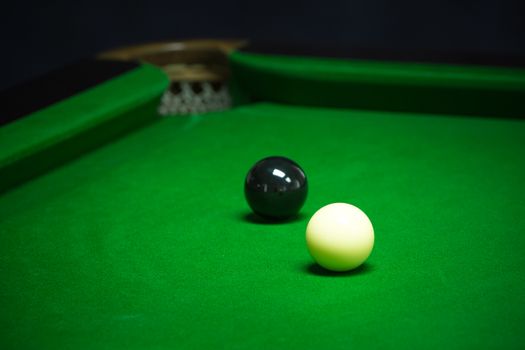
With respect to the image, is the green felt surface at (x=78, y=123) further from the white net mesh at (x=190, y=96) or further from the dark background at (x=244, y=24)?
the dark background at (x=244, y=24)

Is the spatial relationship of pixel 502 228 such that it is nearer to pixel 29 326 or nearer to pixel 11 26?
pixel 29 326

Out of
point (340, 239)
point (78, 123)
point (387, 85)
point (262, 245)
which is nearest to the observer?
point (340, 239)

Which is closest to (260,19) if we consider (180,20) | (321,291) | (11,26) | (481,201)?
(180,20)

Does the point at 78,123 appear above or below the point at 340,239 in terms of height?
above

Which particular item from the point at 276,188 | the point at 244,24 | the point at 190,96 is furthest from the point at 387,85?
the point at 244,24

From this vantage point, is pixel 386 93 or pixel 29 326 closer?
pixel 29 326

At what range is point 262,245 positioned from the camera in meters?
2.24

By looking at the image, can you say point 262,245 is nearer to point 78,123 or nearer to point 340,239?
point 340,239

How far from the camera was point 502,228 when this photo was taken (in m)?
2.37

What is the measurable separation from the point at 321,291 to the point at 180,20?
4603mm

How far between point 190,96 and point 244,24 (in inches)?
82.9

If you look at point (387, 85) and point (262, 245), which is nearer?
point (262, 245)

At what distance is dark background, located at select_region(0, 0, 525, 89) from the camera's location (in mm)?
5965

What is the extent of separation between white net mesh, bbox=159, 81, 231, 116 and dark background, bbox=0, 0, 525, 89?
5.44ft
